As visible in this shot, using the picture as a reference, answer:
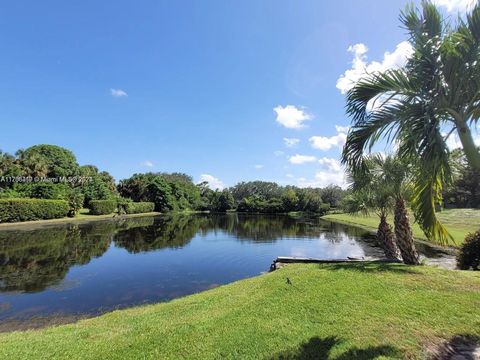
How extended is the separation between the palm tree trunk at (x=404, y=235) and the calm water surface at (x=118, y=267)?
21.0 ft

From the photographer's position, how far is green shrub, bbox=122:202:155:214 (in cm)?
5725

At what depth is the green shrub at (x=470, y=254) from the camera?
10375 millimetres

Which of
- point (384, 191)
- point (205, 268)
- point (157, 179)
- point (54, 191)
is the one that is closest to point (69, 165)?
point (54, 191)

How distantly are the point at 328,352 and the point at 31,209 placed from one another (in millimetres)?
41363

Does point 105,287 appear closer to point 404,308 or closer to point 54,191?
point 404,308

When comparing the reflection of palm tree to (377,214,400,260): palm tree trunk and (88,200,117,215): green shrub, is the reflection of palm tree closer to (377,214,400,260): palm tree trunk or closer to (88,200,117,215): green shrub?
(377,214,400,260): palm tree trunk

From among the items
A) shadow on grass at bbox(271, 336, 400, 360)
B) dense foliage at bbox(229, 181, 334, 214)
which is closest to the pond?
shadow on grass at bbox(271, 336, 400, 360)

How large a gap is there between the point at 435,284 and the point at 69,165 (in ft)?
203

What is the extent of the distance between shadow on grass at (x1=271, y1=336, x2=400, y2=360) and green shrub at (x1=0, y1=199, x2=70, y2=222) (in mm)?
38801

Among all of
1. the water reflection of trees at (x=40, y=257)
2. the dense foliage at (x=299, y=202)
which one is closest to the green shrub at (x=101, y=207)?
the water reflection of trees at (x=40, y=257)

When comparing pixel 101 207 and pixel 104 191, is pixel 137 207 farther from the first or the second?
pixel 101 207

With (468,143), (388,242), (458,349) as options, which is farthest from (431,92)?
(388,242)

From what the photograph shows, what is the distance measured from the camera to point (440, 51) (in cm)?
367

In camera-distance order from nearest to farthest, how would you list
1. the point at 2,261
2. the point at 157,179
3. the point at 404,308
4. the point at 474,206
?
the point at 404,308 < the point at 2,261 < the point at 474,206 < the point at 157,179
